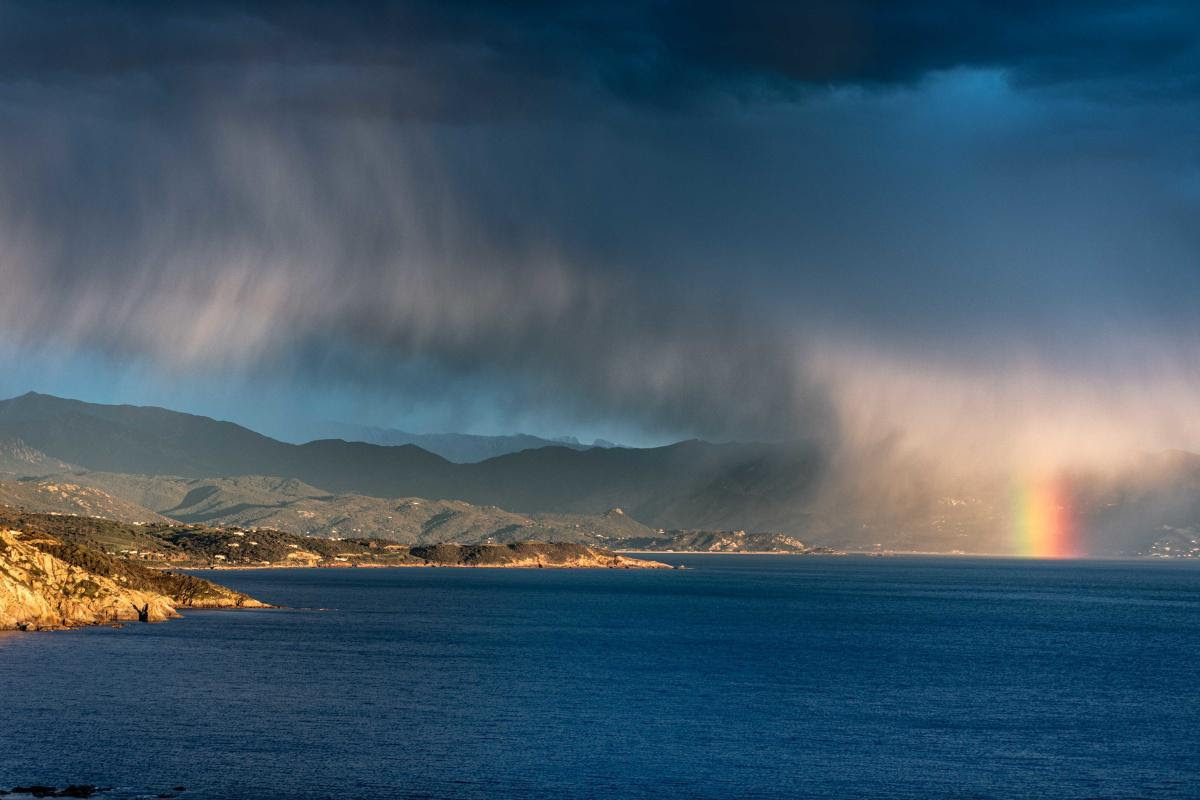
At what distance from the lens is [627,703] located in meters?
113

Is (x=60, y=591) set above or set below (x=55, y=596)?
above

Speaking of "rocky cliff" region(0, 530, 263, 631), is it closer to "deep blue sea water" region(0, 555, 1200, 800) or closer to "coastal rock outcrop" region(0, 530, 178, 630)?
"coastal rock outcrop" region(0, 530, 178, 630)

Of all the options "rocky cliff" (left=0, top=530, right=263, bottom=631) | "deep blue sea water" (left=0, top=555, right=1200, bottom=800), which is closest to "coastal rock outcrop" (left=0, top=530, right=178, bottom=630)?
"rocky cliff" (left=0, top=530, right=263, bottom=631)

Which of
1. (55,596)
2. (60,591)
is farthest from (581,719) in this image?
(60,591)

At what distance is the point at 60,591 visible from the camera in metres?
174

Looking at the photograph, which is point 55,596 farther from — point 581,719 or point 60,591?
point 581,719

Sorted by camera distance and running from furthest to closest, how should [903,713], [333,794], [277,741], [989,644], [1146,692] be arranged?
[989,644]
[1146,692]
[903,713]
[277,741]
[333,794]

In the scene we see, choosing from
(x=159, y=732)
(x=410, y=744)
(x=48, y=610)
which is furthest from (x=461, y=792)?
(x=48, y=610)

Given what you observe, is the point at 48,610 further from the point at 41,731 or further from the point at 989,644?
the point at 989,644

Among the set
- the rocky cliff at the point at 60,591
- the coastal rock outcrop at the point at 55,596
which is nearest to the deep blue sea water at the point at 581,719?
the coastal rock outcrop at the point at 55,596

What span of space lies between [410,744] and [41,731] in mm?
26858

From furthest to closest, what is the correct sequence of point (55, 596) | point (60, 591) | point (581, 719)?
point (60, 591)
point (55, 596)
point (581, 719)

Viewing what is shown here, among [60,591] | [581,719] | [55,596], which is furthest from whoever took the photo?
[60,591]

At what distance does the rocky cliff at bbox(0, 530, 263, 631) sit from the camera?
163500mm
